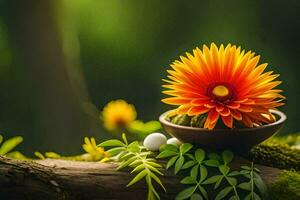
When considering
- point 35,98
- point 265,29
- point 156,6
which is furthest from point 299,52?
point 35,98

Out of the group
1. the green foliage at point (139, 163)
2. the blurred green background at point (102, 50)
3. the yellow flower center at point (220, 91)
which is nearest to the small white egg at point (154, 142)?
the green foliage at point (139, 163)

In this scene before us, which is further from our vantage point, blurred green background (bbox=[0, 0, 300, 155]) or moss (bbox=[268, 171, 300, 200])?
blurred green background (bbox=[0, 0, 300, 155])

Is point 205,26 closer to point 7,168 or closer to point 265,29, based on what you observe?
point 265,29

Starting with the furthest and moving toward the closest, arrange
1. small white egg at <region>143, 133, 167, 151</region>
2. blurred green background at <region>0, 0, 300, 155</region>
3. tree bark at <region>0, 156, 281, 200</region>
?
blurred green background at <region>0, 0, 300, 155</region>
small white egg at <region>143, 133, 167, 151</region>
tree bark at <region>0, 156, 281, 200</region>

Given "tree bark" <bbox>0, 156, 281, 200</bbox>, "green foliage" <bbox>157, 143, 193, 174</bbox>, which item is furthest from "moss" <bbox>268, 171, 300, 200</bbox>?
"green foliage" <bbox>157, 143, 193, 174</bbox>

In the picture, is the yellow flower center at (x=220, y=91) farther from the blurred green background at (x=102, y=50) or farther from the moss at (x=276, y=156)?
the blurred green background at (x=102, y=50)

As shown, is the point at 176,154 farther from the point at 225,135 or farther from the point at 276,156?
the point at 276,156

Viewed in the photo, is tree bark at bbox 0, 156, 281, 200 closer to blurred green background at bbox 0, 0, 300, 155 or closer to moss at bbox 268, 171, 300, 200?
moss at bbox 268, 171, 300, 200
